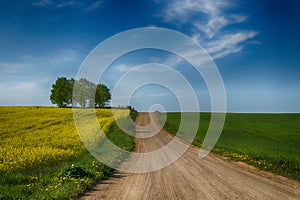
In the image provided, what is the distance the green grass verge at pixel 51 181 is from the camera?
8.91 meters

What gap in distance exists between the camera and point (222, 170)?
45.8 ft

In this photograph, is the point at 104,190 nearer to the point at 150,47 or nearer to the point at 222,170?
the point at 222,170

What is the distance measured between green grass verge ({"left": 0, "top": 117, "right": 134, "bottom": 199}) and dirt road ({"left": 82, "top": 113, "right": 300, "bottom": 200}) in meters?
0.51

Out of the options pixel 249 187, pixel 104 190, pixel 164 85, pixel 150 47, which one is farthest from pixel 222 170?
pixel 164 85

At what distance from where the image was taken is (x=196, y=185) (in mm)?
10508

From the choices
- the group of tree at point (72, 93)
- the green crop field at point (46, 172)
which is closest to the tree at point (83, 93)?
the group of tree at point (72, 93)

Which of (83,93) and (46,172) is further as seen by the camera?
(83,93)

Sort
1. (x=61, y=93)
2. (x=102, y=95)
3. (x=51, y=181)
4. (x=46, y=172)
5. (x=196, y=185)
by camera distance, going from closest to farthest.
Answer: (x=196, y=185) → (x=51, y=181) → (x=46, y=172) → (x=61, y=93) → (x=102, y=95)

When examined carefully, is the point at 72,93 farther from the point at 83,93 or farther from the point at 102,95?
the point at 102,95

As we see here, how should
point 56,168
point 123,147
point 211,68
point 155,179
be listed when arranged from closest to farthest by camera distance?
1. point 155,179
2. point 56,168
3. point 211,68
4. point 123,147

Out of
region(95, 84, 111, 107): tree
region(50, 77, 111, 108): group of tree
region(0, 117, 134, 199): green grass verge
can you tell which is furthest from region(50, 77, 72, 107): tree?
region(0, 117, 134, 199): green grass verge

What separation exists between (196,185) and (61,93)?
290 feet

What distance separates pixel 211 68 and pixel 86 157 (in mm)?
10278

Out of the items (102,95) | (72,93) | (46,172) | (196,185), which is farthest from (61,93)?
(196,185)
